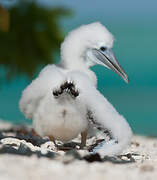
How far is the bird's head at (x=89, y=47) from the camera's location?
700cm

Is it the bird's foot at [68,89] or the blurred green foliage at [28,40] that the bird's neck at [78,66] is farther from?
the blurred green foliage at [28,40]

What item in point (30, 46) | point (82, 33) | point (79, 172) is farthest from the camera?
point (30, 46)

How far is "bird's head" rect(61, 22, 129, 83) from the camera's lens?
7004mm

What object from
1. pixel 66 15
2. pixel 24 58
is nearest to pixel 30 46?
pixel 24 58

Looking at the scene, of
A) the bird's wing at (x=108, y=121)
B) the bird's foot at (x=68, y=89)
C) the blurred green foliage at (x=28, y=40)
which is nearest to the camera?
the bird's wing at (x=108, y=121)

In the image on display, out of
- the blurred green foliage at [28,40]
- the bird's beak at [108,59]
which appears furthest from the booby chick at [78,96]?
the blurred green foliage at [28,40]

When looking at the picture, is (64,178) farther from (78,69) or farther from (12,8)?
(12,8)

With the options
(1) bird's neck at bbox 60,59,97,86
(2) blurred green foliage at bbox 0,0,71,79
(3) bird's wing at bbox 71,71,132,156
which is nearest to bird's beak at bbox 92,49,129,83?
(1) bird's neck at bbox 60,59,97,86

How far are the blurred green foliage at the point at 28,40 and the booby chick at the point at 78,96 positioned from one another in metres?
22.0

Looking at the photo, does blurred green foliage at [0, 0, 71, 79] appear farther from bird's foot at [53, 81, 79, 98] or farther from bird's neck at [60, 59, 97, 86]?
bird's foot at [53, 81, 79, 98]

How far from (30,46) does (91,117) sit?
2315cm

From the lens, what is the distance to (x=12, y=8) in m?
29.6

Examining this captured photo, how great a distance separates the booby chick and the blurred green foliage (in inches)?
866

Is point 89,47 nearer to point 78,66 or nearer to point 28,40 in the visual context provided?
point 78,66
